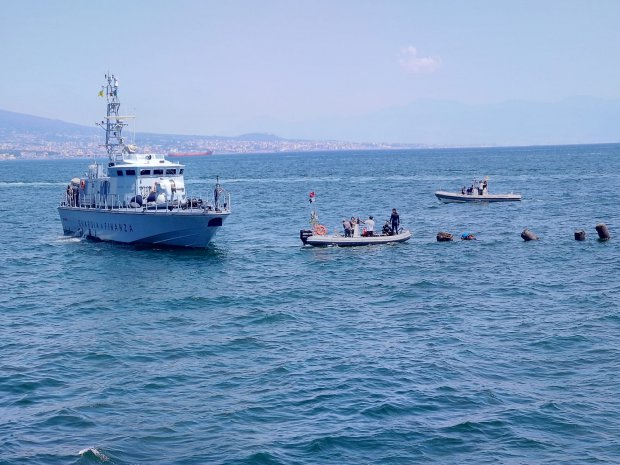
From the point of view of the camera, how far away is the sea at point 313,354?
2056cm

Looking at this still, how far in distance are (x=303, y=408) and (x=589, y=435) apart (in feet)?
26.7

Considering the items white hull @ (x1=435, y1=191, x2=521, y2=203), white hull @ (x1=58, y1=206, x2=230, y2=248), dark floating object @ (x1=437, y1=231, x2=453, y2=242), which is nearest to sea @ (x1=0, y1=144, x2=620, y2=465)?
white hull @ (x1=58, y1=206, x2=230, y2=248)

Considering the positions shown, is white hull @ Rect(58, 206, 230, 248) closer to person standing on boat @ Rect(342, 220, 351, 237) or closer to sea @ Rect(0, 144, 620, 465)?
sea @ Rect(0, 144, 620, 465)

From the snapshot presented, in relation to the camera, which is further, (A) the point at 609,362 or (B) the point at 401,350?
(B) the point at 401,350

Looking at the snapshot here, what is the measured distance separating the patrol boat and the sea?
162 centimetres

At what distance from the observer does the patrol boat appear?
5297 cm

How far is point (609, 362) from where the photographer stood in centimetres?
2680

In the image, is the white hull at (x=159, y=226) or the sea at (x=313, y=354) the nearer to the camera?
the sea at (x=313, y=354)

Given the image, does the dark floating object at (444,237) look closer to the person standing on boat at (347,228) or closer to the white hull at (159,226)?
the person standing on boat at (347,228)

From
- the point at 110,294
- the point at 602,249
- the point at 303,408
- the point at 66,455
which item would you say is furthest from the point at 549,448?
the point at 602,249

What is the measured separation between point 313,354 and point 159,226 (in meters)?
27.7

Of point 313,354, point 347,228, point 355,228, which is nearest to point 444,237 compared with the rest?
point 355,228

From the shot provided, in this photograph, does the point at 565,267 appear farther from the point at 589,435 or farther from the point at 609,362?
the point at 589,435

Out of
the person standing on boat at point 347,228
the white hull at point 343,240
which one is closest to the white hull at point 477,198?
the white hull at point 343,240
